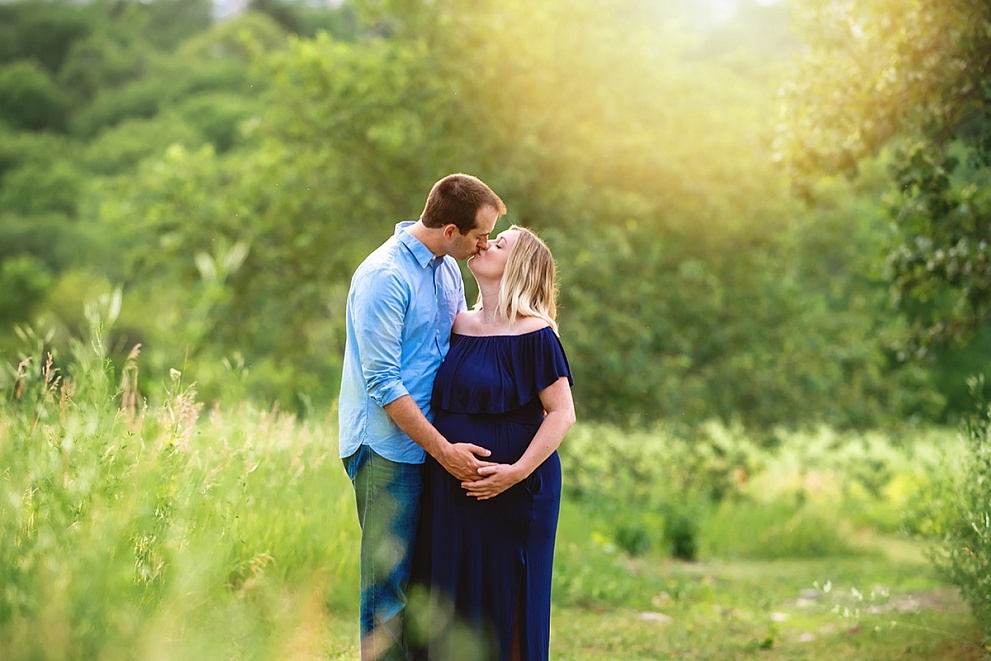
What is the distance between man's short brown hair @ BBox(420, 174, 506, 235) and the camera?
404 cm

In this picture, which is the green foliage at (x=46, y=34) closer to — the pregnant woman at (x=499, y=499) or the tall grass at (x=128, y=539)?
the tall grass at (x=128, y=539)

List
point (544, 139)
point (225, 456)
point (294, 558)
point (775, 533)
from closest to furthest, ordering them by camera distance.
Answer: point (225, 456) < point (294, 558) < point (775, 533) < point (544, 139)

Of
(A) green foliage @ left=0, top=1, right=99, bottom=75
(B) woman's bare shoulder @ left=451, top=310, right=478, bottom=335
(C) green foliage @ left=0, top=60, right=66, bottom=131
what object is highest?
(A) green foliage @ left=0, top=1, right=99, bottom=75

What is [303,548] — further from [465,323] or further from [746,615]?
[746,615]

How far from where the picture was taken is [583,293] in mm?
10883

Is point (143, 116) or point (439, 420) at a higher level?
point (143, 116)

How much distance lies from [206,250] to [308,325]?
1641mm

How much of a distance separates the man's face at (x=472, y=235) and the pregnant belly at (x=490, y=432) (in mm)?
692

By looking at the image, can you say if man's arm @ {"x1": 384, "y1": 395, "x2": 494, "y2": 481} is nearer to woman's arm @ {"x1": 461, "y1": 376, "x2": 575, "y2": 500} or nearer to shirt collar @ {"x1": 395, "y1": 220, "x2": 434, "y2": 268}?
woman's arm @ {"x1": 461, "y1": 376, "x2": 575, "y2": 500}

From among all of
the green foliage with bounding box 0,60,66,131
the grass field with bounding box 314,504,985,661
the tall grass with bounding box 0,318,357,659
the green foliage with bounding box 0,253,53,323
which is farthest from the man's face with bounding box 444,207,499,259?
the green foliage with bounding box 0,60,66,131

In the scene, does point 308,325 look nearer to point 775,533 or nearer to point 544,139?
point 544,139

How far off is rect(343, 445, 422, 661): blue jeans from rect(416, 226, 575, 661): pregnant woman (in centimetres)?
10

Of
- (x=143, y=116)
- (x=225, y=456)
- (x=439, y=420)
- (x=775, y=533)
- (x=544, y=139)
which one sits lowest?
(x=775, y=533)

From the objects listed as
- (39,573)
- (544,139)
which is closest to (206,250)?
(544,139)
